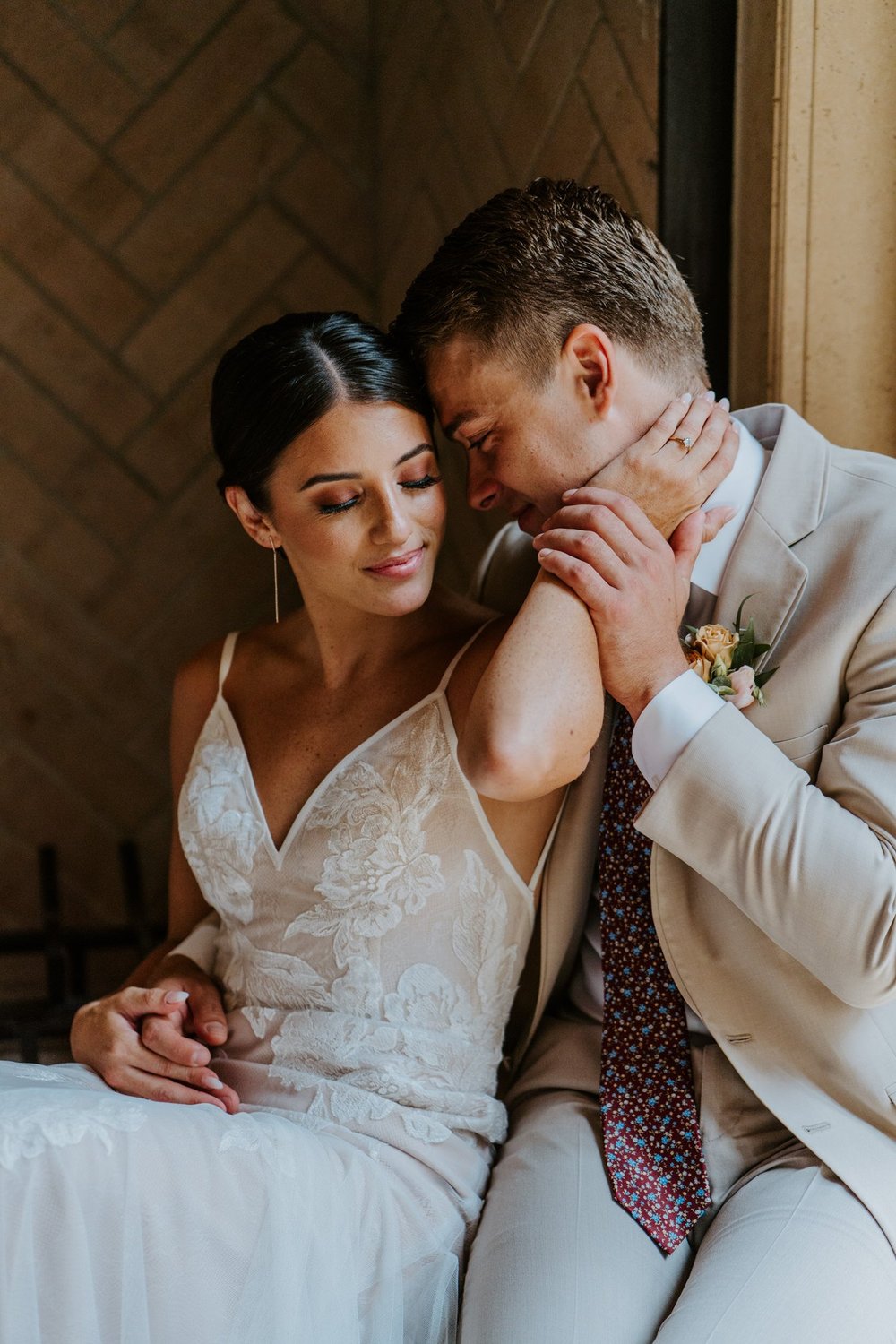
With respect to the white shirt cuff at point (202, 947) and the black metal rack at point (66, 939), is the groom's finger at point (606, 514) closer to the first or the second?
the white shirt cuff at point (202, 947)

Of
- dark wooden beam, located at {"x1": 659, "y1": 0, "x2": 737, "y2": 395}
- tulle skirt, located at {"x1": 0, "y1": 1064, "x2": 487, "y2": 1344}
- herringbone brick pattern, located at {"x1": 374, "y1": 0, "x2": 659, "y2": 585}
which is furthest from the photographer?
herringbone brick pattern, located at {"x1": 374, "y1": 0, "x2": 659, "y2": 585}

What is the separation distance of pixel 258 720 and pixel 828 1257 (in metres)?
1.06

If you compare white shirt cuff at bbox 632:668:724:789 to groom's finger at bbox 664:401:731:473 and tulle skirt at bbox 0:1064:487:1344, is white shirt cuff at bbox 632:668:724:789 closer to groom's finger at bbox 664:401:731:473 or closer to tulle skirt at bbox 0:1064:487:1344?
groom's finger at bbox 664:401:731:473

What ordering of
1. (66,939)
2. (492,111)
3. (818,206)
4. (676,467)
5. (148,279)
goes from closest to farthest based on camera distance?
1. (676,467)
2. (818,206)
3. (492,111)
4. (148,279)
5. (66,939)

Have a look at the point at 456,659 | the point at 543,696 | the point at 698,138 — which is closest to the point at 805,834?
the point at 543,696

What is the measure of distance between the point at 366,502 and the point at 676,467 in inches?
16.0

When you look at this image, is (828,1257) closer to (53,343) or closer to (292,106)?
(53,343)

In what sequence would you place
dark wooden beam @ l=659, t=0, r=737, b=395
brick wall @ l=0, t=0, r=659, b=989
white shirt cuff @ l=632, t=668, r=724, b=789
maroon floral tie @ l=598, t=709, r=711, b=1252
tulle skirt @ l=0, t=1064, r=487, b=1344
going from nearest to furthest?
tulle skirt @ l=0, t=1064, r=487, b=1344 < white shirt cuff @ l=632, t=668, r=724, b=789 < maroon floral tie @ l=598, t=709, r=711, b=1252 < dark wooden beam @ l=659, t=0, r=737, b=395 < brick wall @ l=0, t=0, r=659, b=989

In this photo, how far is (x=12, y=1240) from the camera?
121 centimetres

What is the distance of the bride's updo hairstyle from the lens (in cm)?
161

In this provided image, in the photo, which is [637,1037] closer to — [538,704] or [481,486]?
[538,704]

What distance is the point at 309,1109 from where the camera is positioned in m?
1.55

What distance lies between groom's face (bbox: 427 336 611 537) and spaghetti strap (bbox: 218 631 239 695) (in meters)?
0.58

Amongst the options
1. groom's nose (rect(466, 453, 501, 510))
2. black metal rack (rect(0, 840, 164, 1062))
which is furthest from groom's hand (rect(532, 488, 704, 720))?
black metal rack (rect(0, 840, 164, 1062))
